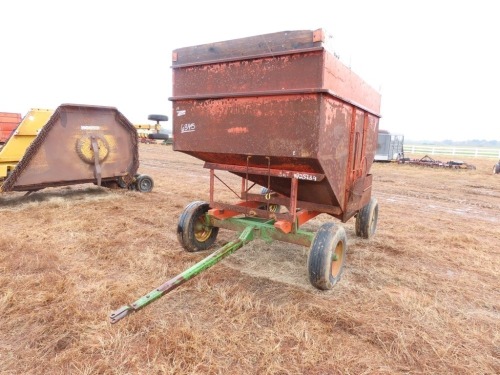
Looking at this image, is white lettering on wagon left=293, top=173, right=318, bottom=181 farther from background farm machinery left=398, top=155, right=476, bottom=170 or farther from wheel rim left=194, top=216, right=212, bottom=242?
background farm machinery left=398, top=155, right=476, bottom=170

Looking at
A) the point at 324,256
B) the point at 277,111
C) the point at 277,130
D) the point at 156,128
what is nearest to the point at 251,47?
the point at 277,111

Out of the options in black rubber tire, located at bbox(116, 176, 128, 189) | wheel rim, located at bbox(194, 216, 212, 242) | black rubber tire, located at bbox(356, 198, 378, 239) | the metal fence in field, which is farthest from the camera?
the metal fence in field

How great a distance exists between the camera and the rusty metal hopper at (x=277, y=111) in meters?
3.24

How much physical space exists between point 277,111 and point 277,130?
0.64ft

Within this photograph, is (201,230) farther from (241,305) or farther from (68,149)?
(68,149)

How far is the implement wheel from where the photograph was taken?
14.5 ft

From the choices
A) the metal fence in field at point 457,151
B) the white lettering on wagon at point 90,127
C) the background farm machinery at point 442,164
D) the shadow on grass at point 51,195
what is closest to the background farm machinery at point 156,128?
the white lettering on wagon at point 90,127

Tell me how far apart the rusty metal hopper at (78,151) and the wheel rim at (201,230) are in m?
4.04

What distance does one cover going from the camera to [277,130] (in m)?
3.46

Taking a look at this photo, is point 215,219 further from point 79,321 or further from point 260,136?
point 79,321

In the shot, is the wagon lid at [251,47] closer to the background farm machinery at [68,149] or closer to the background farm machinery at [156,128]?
the background farm machinery at [156,128]

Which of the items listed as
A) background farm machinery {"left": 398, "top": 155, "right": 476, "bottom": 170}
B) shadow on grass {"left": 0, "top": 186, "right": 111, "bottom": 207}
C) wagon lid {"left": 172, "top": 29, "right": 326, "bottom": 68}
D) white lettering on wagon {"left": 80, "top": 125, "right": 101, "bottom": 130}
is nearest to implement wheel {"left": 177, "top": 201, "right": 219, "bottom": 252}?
wagon lid {"left": 172, "top": 29, "right": 326, "bottom": 68}

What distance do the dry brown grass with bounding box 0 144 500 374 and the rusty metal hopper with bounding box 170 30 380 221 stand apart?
1198 mm

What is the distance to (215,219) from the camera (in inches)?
174
